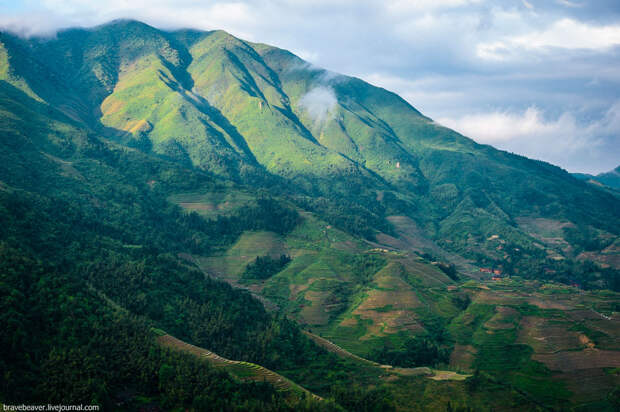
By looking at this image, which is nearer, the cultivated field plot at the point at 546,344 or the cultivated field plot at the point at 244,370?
the cultivated field plot at the point at 244,370

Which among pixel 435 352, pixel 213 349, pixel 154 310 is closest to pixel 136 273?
pixel 154 310

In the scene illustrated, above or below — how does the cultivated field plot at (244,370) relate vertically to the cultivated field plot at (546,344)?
below

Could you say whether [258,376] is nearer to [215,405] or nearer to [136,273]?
[215,405]

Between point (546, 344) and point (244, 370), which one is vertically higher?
point (546, 344)

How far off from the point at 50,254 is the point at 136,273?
23.7 m

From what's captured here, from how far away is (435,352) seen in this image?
13938 centimetres

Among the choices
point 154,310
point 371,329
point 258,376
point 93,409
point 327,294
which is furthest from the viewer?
point 327,294

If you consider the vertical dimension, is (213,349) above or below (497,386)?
below

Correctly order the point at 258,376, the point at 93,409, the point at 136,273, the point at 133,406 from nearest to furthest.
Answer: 1. the point at 93,409
2. the point at 133,406
3. the point at 258,376
4. the point at 136,273

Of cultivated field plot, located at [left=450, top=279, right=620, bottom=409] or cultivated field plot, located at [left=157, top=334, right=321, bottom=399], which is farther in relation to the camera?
cultivated field plot, located at [left=450, top=279, right=620, bottom=409]

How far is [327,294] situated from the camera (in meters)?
181

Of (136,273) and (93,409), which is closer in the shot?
(93,409)

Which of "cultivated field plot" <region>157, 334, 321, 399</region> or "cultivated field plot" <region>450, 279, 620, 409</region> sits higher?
"cultivated field plot" <region>450, 279, 620, 409</region>

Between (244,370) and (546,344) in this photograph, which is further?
(546,344)
